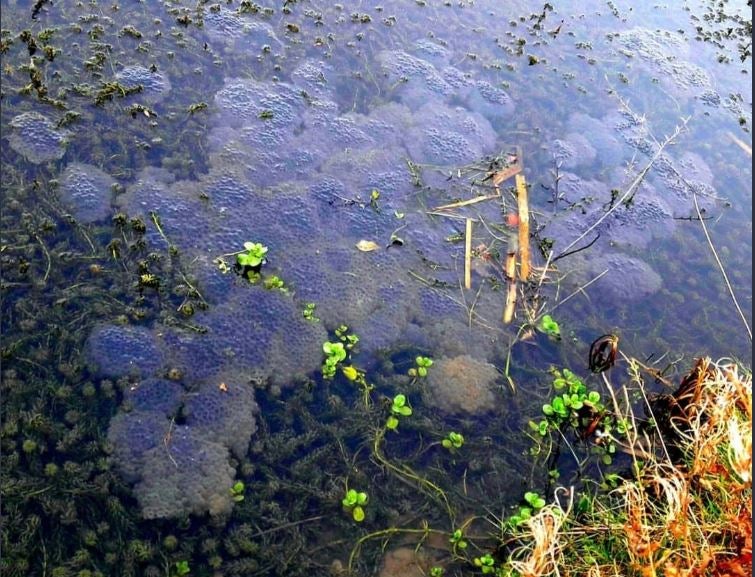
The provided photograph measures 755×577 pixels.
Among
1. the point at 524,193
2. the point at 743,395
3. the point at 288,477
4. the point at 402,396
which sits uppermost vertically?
the point at 743,395

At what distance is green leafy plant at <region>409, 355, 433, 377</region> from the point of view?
3.46 meters

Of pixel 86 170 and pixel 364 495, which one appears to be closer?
pixel 364 495

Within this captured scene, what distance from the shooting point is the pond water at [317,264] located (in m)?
2.86

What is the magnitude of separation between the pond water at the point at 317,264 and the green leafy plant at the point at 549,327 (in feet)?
0.09

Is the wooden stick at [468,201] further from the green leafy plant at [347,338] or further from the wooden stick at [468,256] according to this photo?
the green leafy plant at [347,338]

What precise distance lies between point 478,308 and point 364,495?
1391 mm

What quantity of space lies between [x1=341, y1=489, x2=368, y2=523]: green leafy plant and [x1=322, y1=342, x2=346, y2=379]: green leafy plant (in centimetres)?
65

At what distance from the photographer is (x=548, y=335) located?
3.81 meters

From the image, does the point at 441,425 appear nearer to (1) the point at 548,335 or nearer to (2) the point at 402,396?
(2) the point at 402,396

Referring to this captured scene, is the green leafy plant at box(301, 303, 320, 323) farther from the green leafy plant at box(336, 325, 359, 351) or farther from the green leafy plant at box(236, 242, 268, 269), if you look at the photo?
the green leafy plant at box(236, 242, 268, 269)

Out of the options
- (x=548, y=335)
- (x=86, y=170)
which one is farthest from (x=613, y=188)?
(x=86, y=170)

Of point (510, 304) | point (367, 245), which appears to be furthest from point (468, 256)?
point (367, 245)

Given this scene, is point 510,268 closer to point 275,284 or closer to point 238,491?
point 275,284

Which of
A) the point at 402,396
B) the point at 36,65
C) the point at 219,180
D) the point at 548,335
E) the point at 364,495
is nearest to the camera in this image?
the point at 364,495
